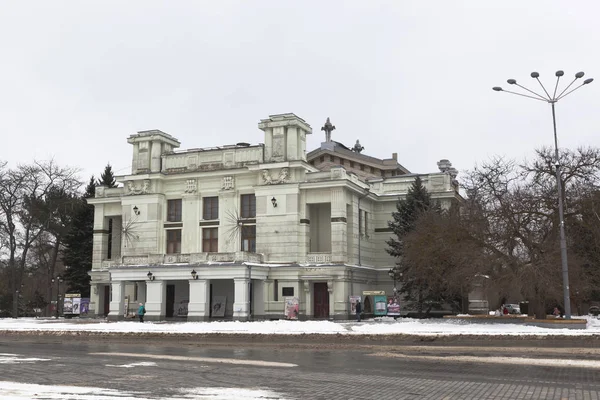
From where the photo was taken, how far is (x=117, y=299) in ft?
174

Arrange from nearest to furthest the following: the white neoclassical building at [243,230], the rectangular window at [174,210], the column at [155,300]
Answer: the column at [155,300] < the white neoclassical building at [243,230] < the rectangular window at [174,210]

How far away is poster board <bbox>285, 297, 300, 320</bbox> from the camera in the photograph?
157 feet

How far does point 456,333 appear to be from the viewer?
2738cm

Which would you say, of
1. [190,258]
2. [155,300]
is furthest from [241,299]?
[155,300]

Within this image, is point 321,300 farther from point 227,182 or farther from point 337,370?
point 337,370

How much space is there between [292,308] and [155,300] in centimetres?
1136

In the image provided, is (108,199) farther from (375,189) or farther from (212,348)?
(212,348)

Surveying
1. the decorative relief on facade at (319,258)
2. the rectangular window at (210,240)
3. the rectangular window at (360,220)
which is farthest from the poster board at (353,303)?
the rectangular window at (210,240)

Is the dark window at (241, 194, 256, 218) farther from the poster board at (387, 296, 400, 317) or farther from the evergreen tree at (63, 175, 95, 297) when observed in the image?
the evergreen tree at (63, 175, 95, 297)

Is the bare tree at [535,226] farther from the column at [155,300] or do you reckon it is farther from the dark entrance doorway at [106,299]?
the dark entrance doorway at [106,299]

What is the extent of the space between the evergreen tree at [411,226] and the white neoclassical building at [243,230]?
165 inches

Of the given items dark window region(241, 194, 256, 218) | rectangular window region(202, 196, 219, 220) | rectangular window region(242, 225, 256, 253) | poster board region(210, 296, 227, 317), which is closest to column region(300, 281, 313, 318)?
rectangular window region(242, 225, 256, 253)

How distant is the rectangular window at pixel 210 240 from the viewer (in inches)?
2197

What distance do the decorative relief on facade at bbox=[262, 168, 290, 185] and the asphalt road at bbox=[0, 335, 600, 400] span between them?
28975 mm
